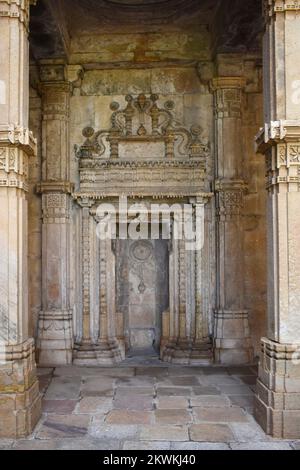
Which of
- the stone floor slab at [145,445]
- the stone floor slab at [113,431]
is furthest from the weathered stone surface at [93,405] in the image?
the stone floor slab at [145,445]

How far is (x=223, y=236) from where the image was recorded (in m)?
8.67

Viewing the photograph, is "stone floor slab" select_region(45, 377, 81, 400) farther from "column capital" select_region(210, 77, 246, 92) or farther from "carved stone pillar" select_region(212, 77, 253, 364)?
"column capital" select_region(210, 77, 246, 92)

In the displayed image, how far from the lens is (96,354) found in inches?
343

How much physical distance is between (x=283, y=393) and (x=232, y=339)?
3299 mm

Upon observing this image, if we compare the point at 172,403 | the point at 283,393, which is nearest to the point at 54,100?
the point at 172,403

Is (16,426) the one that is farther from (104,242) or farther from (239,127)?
(239,127)

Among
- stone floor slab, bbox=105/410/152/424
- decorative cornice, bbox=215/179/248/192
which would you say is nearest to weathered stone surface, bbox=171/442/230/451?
stone floor slab, bbox=105/410/152/424

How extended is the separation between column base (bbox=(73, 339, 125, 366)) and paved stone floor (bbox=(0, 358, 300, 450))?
299 mm

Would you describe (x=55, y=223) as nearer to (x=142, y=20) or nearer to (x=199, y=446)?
(x=142, y=20)

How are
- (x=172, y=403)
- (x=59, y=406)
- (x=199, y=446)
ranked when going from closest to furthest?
(x=199, y=446) < (x=59, y=406) < (x=172, y=403)

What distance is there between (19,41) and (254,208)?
512cm

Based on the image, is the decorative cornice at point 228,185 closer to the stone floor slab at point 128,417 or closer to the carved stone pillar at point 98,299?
the carved stone pillar at point 98,299
